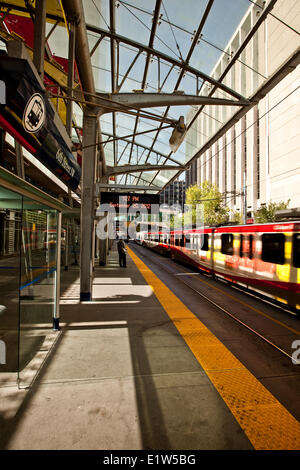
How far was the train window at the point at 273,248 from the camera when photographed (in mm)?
7423

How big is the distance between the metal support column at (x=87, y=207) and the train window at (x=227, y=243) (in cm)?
580

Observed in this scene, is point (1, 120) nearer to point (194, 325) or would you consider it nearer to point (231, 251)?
point (194, 325)

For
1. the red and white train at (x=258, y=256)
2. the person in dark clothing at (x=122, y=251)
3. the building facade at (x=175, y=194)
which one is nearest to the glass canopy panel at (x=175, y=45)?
the red and white train at (x=258, y=256)

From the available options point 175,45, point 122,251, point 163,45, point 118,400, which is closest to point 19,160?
point 118,400

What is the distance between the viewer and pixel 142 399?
3.19 m

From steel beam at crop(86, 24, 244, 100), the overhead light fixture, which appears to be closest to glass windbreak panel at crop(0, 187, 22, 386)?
the overhead light fixture

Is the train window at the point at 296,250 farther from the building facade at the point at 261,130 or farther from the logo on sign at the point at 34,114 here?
the logo on sign at the point at 34,114

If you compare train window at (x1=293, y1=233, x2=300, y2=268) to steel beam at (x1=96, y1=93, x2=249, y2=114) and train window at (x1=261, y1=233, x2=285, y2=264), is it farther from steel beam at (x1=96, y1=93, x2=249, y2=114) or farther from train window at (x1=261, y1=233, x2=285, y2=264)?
steel beam at (x1=96, y1=93, x2=249, y2=114)

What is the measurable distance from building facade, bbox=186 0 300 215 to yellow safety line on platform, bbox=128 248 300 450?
6.89 meters

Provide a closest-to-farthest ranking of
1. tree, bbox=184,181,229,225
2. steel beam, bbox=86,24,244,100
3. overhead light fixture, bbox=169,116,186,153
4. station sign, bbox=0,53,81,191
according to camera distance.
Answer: station sign, bbox=0,53,81,191
overhead light fixture, bbox=169,116,186,153
steel beam, bbox=86,24,244,100
tree, bbox=184,181,229,225

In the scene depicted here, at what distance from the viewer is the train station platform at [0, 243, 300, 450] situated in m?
2.57

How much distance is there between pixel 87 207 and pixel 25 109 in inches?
205
